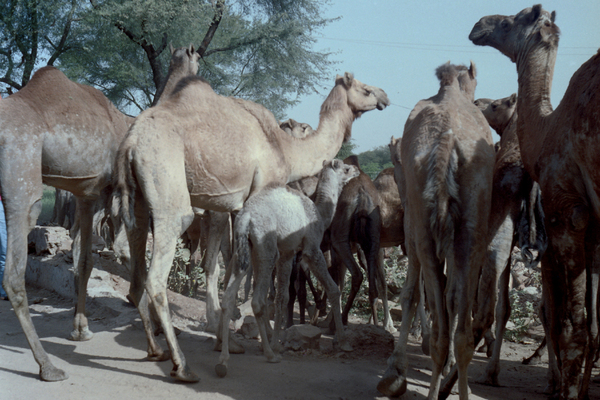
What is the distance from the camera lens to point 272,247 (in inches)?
241

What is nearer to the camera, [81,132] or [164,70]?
[81,132]

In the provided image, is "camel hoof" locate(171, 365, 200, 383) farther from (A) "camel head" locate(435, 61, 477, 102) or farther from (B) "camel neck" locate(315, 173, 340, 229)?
(A) "camel head" locate(435, 61, 477, 102)

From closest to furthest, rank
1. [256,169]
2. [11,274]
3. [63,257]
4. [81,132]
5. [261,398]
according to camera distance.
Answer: [261,398]
[11,274]
[81,132]
[256,169]
[63,257]

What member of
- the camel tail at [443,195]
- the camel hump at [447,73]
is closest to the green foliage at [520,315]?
the camel hump at [447,73]

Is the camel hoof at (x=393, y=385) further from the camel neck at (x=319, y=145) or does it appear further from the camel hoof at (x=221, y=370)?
the camel neck at (x=319, y=145)

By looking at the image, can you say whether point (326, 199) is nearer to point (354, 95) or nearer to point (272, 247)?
point (354, 95)

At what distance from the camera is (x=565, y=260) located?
14.4 feet

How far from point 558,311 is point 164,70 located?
17.0m

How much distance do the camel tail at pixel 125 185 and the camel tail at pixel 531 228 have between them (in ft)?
12.3

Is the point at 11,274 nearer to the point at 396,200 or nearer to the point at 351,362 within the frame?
the point at 351,362

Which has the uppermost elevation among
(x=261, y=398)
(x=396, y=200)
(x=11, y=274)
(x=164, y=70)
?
(x=164, y=70)

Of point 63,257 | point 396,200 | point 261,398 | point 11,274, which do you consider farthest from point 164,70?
point 261,398

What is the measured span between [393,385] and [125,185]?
315 centimetres

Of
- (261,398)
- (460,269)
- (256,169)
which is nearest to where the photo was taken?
(460,269)
